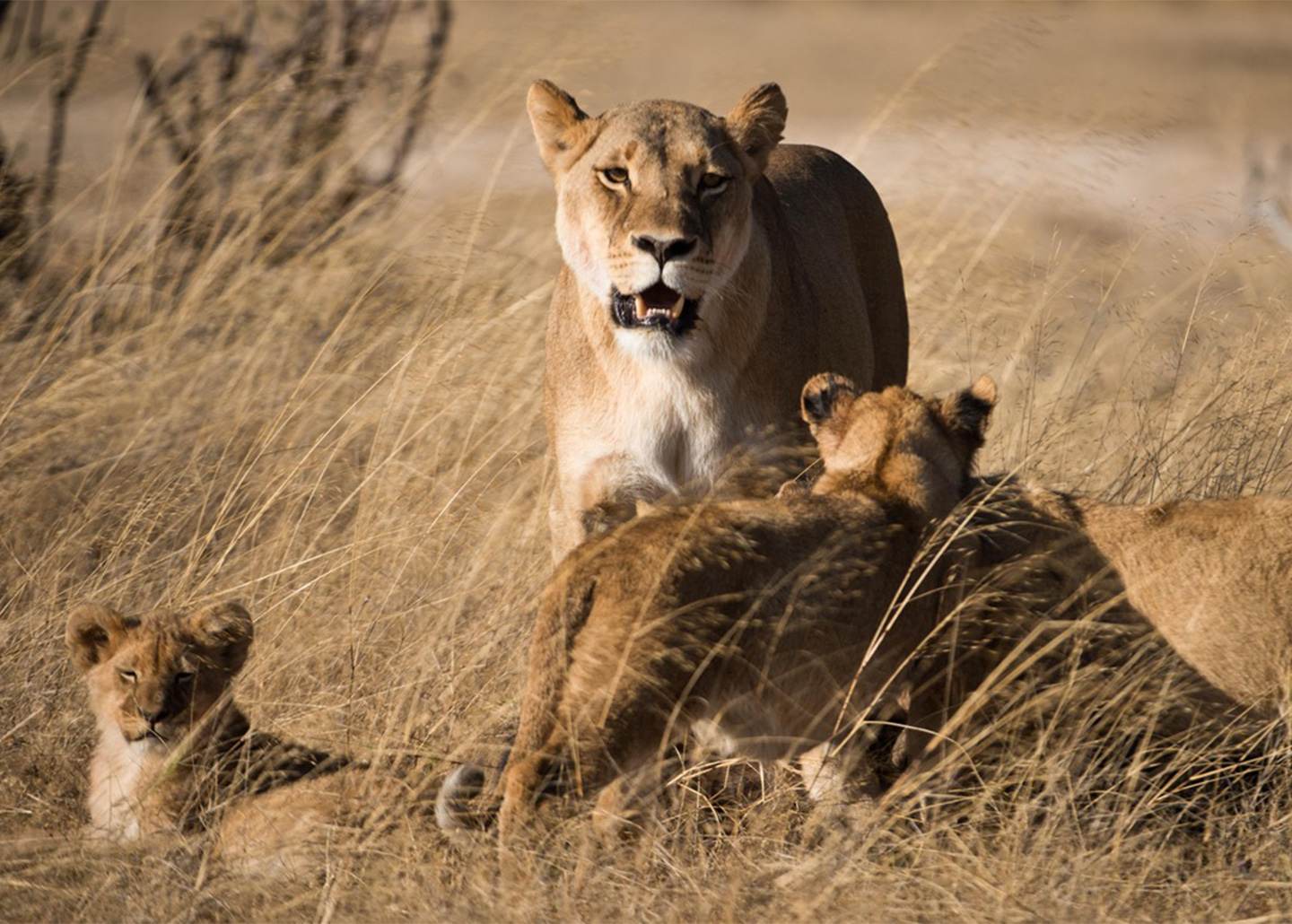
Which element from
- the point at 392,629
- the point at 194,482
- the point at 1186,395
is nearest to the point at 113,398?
the point at 194,482

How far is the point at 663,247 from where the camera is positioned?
4.35 metres

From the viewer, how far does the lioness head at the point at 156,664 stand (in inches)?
161

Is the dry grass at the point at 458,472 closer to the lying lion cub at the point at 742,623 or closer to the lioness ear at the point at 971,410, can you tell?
the lying lion cub at the point at 742,623

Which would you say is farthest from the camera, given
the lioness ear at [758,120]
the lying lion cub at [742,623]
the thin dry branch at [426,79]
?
the thin dry branch at [426,79]

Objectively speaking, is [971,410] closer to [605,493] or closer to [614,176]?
[605,493]

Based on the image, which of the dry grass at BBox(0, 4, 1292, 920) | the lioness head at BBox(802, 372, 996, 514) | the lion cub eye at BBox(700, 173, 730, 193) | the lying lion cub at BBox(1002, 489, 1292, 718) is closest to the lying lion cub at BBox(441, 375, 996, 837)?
the lioness head at BBox(802, 372, 996, 514)

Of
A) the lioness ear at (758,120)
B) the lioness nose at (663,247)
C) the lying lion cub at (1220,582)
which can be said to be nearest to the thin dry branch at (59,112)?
the lioness ear at (758,120)

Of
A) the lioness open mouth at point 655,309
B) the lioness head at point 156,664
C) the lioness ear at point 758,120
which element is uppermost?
the lioness ear at point 758,120

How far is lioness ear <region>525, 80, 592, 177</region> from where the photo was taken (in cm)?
489

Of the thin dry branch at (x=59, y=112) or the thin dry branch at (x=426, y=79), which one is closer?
the thin dry branch at (x=59, y=112)

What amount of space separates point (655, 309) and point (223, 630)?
4.36 feet

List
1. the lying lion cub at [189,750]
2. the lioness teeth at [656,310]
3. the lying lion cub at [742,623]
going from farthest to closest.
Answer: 1. the lioness teeth at [656,310]
2. the lying lion cub at [189,750]
3. the lying lion cub at [742,623]

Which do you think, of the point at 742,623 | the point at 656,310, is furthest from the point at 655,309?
the point at 742,623

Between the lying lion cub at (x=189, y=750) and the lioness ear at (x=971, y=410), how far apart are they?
1.61m
